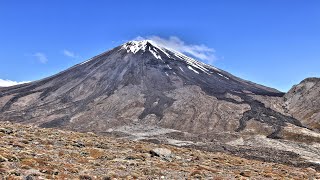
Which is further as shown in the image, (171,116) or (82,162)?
(171,116)

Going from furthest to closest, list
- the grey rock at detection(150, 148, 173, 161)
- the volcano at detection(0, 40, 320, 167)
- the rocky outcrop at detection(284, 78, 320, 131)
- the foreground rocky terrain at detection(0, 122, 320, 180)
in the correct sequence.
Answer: the rocky outcrop at detection(284, 78, 320, 131) → the volcano at detection(0, 40, 320, 167) → the grey rock at detection(150, 148, 173, 161) → the foreground rocky terrain at detection(0, 122, 320, 180)

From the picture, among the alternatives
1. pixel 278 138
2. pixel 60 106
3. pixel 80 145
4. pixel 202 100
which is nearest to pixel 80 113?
pixel 60 106

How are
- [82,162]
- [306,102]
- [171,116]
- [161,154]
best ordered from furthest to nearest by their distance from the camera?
1. [306,102]
2. [171,116]
3. [161,154]
4. [82,162]

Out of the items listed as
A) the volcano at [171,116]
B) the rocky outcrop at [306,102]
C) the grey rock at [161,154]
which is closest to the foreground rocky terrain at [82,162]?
the grey rock at [161,154]

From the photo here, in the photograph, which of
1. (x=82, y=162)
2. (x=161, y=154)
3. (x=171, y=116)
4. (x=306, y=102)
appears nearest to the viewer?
(x=82, y=162)

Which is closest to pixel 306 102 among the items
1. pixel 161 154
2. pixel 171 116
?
pixel 171 116

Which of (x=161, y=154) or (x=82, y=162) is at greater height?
(x=161, y=154)

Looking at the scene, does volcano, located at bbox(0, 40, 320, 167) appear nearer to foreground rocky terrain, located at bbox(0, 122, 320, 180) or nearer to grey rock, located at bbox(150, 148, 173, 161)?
grey rock, located at bbox(150, 148, 173, 161)

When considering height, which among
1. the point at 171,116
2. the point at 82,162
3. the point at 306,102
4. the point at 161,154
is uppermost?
the point at 306,102

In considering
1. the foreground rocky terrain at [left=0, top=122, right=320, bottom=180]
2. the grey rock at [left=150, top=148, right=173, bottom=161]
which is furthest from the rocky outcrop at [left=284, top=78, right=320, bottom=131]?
the foreground rocky terrain at [left=0, top=122, right=320, bottom=180]

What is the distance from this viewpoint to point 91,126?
150250 millimetres

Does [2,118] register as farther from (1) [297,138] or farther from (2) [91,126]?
(1) [297,138]

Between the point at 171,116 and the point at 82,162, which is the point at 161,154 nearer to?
the point at 82,162

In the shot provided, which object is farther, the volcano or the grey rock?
the volcano
